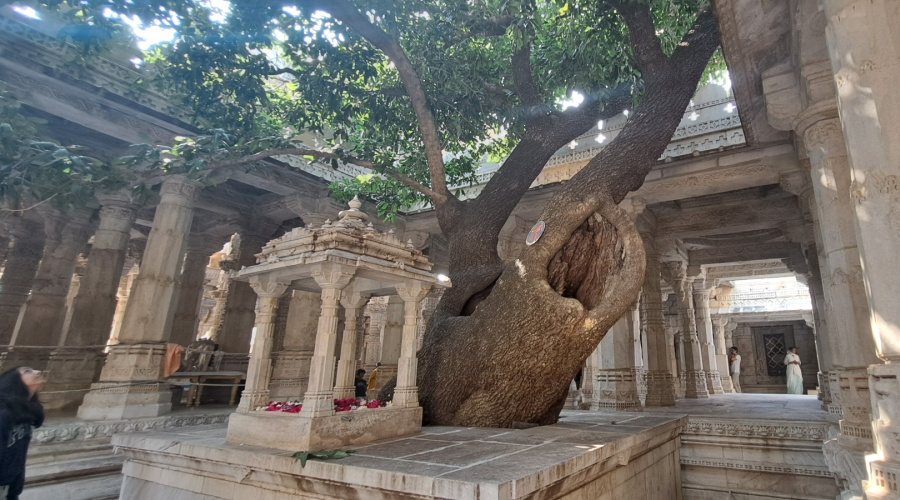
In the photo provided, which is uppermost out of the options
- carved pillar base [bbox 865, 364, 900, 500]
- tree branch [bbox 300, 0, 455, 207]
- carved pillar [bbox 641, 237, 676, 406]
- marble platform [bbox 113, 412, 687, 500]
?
tree branch [bbox 300, 0, 455, 207]

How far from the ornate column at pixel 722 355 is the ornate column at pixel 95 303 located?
62.6 ft

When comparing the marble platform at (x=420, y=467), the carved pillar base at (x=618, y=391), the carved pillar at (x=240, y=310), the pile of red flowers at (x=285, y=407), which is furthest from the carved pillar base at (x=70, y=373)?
the carved pillar base at (x=618, y=391)

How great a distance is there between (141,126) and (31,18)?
1.99 meters

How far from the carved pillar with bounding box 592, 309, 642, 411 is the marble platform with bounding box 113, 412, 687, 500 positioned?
3445 mm

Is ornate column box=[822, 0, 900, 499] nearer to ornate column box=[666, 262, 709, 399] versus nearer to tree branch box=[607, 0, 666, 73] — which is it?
tree branch box=[607, 0, 666, 73]

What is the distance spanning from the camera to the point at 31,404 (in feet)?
12.3

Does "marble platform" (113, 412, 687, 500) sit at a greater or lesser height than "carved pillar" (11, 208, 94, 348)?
lesser

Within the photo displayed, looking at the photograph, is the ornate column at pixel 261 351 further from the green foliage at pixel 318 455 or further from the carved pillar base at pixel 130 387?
the carved pillar base at pixel 130 387

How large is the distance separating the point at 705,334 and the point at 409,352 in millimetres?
13245

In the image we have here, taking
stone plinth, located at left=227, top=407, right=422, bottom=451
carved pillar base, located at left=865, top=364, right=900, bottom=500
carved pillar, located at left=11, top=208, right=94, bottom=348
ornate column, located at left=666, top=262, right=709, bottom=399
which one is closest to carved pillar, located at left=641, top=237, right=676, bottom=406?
ornate column, located at left=666, top=262, right=709, bottom=399

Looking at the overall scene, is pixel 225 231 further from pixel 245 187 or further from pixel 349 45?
pixel 349 45

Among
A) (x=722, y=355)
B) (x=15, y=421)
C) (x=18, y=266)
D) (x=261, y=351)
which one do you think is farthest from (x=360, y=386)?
(x=722, y=355)

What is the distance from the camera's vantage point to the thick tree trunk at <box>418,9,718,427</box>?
5527 millimetres

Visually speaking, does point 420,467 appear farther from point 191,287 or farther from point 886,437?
point 191,287
